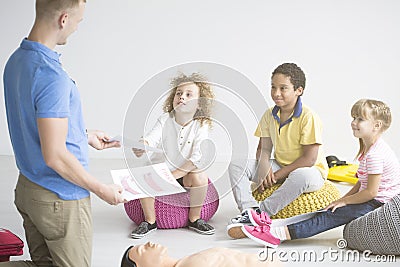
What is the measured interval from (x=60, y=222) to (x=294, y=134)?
140 cm

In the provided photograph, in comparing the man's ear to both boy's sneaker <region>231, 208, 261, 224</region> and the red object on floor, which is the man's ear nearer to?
the red object on floor

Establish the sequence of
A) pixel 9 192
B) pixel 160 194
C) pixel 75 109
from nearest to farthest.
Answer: pixel 75 109 → pixel 160 194 → pixel 9 192

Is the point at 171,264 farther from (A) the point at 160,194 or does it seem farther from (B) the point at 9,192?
(B) the point at 9,192

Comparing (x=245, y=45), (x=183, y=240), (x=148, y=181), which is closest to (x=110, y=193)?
(x=148, y=181)

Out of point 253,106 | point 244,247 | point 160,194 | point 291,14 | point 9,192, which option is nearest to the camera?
point 244,247

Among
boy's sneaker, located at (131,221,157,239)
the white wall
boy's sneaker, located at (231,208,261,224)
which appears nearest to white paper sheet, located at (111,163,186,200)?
boy's sneaker, located at (131,221,157,239)

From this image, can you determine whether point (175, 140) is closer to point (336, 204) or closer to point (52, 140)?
point (336, 204)

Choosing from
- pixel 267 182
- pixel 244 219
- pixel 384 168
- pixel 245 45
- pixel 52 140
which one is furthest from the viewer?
pixel 245 45

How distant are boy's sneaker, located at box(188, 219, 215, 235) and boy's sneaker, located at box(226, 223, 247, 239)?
10 centimetres

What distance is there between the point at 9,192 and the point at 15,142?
169 cm

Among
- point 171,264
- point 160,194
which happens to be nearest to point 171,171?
point 160,194

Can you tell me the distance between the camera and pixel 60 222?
1.98 metres

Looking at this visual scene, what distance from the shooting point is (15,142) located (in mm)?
2041

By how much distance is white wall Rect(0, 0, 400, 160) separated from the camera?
471 cm
